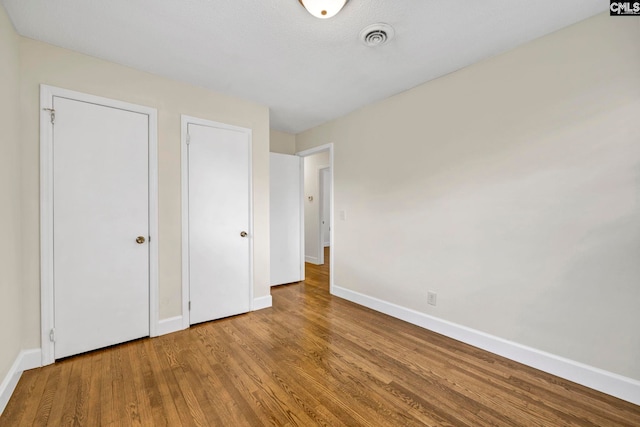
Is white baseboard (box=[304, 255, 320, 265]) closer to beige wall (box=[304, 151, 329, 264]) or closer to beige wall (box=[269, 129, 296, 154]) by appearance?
beige wall (box=[304, 151, 329, 264])

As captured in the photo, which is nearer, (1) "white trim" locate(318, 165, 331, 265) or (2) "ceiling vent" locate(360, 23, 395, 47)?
(2) "ceiling vent" locate(360, 23, 395, 47)

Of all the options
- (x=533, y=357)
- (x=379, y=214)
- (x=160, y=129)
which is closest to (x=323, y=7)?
(x=160, y=129)

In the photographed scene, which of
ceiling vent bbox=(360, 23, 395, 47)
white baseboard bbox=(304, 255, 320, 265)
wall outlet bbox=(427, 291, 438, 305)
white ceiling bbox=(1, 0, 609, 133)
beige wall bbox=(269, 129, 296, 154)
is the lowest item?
white baseboard bbox=(304, 255, 320, 265)

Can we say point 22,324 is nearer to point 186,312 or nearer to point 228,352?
point 186,312

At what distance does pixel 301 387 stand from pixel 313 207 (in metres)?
4.45

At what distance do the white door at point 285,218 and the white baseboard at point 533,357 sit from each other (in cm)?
184

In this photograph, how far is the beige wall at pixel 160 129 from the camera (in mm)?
2064

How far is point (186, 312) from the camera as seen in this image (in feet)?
9.13

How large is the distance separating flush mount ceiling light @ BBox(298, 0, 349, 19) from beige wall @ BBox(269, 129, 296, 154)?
2857 mm

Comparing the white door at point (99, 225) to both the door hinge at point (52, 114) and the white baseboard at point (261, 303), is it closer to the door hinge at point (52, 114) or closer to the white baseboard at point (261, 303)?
the door hinge at point (52, 114)

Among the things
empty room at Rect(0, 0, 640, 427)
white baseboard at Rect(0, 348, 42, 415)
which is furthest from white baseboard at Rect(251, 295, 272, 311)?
white baseboard at Rect(0, 348, 42, 415)

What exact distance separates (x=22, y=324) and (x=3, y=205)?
38.1 inches

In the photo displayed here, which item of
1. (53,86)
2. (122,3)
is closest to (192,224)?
(53,86)

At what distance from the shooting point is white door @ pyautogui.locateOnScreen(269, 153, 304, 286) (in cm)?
429
